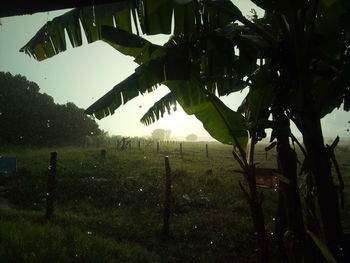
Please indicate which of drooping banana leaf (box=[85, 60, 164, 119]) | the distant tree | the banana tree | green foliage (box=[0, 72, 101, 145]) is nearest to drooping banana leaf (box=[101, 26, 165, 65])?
the banana tree

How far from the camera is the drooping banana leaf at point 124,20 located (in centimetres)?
305

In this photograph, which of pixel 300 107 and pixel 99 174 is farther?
pixel 99 174

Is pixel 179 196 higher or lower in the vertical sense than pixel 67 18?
lower

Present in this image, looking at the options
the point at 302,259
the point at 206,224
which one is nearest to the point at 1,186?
the point at 206,224

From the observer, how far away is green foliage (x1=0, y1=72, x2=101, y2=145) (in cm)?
2916

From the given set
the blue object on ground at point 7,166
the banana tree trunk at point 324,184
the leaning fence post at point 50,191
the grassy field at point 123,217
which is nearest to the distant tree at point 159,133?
the grassy field at point 123,217

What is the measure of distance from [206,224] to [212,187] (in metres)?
4.40

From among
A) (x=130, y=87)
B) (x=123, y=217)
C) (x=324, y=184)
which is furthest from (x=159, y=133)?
(x=324, y=184)

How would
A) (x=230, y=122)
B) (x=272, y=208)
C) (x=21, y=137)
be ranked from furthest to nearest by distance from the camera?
(x=21, y=137)
(x=272, y=208)
(x=230, y=122)

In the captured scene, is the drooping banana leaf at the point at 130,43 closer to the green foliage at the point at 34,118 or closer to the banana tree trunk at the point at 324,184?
the banana tree trunk at the point at 324,184

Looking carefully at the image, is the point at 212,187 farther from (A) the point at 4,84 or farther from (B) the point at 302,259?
(A) the point at 4,84

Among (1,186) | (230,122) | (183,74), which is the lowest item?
(1,186)

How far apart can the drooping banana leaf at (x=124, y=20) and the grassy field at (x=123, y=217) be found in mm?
1857

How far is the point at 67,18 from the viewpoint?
3.36m
